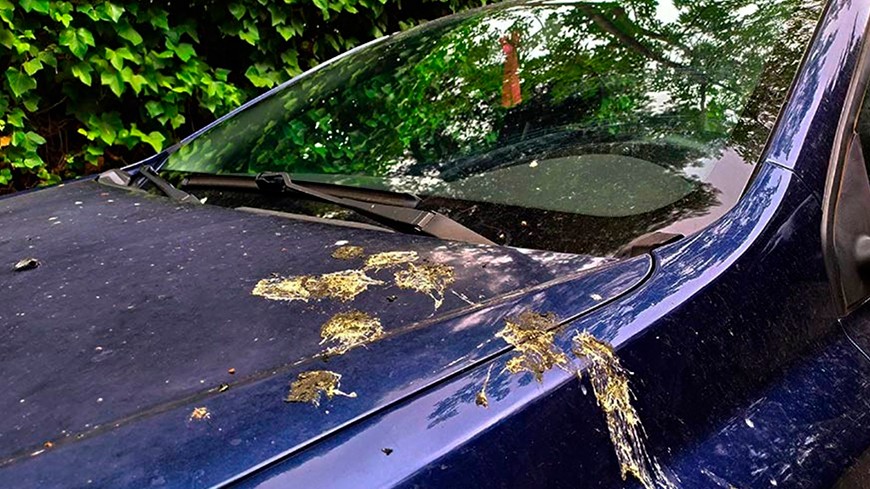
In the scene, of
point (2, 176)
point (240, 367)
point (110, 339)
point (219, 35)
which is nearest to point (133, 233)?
point (110, 339)

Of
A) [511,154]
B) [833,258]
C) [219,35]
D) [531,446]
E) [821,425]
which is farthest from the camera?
[219,35]

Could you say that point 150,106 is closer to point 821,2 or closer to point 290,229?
point 290,229

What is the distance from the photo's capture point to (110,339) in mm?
1131

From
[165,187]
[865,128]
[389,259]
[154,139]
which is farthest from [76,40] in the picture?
[865,128]

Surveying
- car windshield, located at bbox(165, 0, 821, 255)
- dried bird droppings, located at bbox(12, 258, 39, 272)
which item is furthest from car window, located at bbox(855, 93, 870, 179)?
dried bird droppings, located at bbox(12, 258, 39, 272)

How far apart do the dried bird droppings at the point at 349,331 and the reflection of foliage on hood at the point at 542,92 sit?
68cm

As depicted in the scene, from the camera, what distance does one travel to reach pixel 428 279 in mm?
1244

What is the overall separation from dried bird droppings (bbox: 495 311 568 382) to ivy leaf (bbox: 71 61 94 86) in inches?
112

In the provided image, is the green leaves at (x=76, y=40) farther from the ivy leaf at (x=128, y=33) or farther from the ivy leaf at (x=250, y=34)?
the ivy leaf at (x=250, y=34)

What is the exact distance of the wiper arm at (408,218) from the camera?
1.47m

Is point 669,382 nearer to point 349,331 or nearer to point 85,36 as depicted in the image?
point 349,331

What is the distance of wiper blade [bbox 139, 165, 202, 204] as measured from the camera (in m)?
1.87

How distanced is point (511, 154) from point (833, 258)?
70cm

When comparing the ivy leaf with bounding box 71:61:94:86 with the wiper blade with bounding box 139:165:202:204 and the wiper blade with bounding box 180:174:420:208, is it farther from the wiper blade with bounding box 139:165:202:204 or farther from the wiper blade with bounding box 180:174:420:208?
the wiper blade with bounding box 180:174:420:208
